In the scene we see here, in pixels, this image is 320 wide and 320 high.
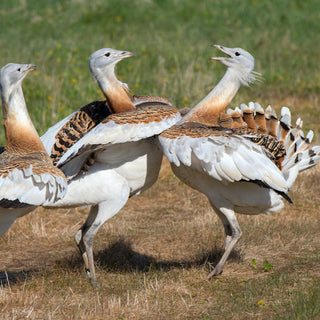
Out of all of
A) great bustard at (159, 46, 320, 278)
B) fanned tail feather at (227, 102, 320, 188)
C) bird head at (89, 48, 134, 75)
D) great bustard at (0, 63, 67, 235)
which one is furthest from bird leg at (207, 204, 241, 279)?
bird head at (89, 48, 134, 75)

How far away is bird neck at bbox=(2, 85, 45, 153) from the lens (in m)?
4.25

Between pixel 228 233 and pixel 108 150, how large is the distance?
120cm

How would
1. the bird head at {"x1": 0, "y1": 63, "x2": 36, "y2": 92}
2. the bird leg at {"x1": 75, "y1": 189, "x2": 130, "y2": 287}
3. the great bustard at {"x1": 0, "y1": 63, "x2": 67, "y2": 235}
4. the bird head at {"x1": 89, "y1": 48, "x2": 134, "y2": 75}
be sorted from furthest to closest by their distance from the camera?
the bird head at {"x1": 89, "y1": 48, "x2": 134, "y2": 75}
the bird leg at {"x1": 75, "y1": 189, "x2": 130, "y2": 287}
the bird head at {"x1": 0, "y1": 63, "x2": 36, "y2": 92}
the great bustard at {"x1": 0, "y1": 63, "x2": 67, "y2": 235}

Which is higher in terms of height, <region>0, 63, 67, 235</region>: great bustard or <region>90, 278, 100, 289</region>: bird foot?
<region>0, 63, 67, 235</region>: great bustard

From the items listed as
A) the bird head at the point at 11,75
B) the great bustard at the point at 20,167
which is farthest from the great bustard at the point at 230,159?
the bird head at the point at 11,75

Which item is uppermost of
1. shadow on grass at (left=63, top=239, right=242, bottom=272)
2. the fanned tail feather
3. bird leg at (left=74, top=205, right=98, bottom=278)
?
the fanned tail feather

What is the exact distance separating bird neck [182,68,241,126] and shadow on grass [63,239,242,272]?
1183mm

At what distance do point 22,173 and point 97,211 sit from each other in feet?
3.93

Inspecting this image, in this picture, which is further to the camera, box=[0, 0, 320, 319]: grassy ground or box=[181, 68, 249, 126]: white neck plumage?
box=[181, 68, 249, 126]: white neck plumage

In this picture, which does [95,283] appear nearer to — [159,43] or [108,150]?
[108,150]

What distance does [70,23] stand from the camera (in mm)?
13539

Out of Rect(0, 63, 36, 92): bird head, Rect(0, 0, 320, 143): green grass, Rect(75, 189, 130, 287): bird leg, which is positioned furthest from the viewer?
Rect(0, 0, 320, 143): green grass

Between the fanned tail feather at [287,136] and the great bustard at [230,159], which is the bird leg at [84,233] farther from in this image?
the fanned tail feather at [287,136]

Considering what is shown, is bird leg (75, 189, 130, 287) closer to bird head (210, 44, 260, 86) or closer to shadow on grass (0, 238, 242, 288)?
shadow on grass (0, 238, 242, 288)
